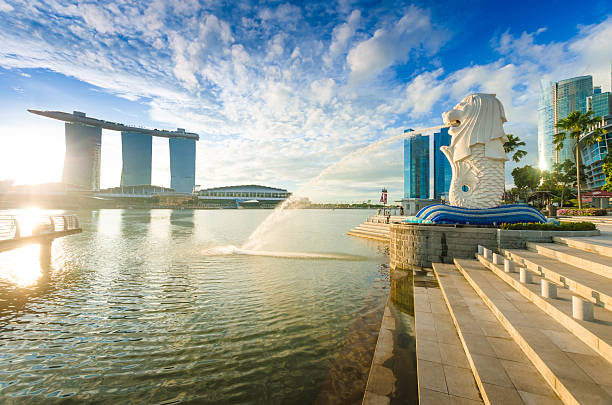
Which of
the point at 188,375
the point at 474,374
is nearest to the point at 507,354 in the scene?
the point at 474,374

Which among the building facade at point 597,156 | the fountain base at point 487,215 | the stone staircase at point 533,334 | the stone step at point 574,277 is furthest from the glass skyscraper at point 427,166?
the stone staircase at point 533,334

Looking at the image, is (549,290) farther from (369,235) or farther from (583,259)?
(369,235)

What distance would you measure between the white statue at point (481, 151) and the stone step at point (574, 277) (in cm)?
671

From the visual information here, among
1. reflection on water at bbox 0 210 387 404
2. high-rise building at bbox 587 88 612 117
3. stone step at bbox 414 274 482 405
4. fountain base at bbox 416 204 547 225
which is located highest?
high-rise building at bbox 587 88 612 117

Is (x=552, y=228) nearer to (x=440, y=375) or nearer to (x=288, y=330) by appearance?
(x=440, y=375)

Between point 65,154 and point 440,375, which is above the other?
point 65,154

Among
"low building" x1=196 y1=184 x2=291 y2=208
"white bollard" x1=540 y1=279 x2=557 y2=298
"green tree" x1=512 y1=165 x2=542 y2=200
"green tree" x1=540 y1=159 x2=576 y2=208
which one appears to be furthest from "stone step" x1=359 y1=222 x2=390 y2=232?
"low building" x1=196 y1=184 x2=291 y2=208

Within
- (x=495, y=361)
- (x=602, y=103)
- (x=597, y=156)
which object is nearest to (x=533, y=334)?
(x=495, y=361)

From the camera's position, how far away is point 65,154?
19212cm

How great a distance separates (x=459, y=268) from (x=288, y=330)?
28.3ft

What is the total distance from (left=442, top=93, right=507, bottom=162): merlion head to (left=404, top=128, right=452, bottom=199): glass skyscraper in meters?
96.1

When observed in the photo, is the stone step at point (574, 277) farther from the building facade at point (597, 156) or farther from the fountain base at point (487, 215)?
the building facade at point (597, 156)

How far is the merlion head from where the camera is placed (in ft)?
55.5

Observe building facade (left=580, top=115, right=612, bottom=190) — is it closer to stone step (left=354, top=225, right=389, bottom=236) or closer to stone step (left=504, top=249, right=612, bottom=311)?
stone step (left=354, top=225, right=389, bottom=236)
